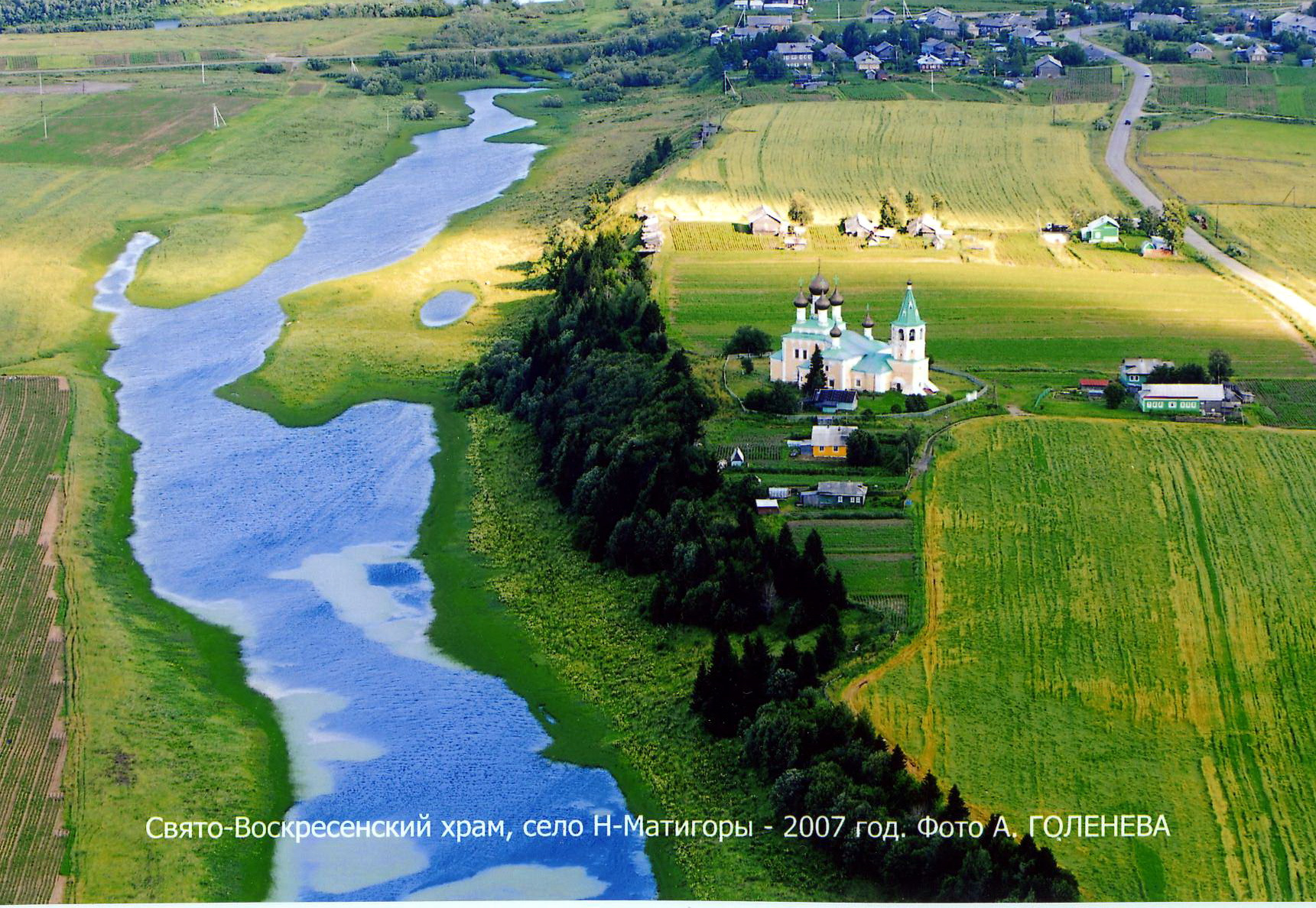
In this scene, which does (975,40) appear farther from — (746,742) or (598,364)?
(746,742)

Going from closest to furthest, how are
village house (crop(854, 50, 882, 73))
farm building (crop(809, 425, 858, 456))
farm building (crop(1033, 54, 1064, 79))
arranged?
1. farm building (crop(809, 425, 858, 456))
2. farm building (crop(1033, 54, 1064, 79))
3. village house (crop(854, 50, 882, 73))

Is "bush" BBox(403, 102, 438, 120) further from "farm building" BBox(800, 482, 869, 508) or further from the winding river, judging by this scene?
"farm building" BBox(800, 482, 869, 508)

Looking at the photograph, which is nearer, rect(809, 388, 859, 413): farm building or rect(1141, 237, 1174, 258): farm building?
rect(809, 388, 859, 413): farm building

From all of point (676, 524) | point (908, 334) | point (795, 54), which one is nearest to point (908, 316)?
point (908, 334)

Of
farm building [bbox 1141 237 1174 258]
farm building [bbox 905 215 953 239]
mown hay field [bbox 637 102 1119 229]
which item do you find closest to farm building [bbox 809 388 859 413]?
farm building [bbox 905 215 953 239]

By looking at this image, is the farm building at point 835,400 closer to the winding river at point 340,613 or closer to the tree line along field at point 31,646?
the winding river at point 340,613

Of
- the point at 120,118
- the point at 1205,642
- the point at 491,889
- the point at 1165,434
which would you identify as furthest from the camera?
the point at 120,118

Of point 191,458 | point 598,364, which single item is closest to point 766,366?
point 598,364
